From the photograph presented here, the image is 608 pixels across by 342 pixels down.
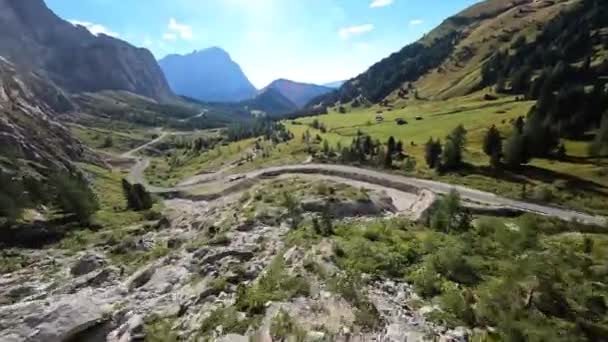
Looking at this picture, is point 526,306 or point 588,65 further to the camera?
point 588,65


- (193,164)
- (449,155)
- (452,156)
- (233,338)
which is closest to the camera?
(233,338)

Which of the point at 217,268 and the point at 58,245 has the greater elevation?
the point at 217,268

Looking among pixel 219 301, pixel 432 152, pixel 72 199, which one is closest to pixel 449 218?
pixel 219 301

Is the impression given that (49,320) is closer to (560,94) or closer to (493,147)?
(493,147)

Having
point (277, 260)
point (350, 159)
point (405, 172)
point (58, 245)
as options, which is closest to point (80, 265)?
point (58, 245)

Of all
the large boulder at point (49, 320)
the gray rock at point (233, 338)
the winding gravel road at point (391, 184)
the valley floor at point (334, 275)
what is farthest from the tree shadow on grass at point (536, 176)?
the large boulder at point (49, 320)

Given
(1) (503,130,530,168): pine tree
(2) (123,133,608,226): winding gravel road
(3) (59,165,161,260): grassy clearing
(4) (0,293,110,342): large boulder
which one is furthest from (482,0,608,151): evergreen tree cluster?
(4) (0,293,110,342): large boulder

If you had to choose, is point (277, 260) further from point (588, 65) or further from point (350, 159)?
point (588, 65)
